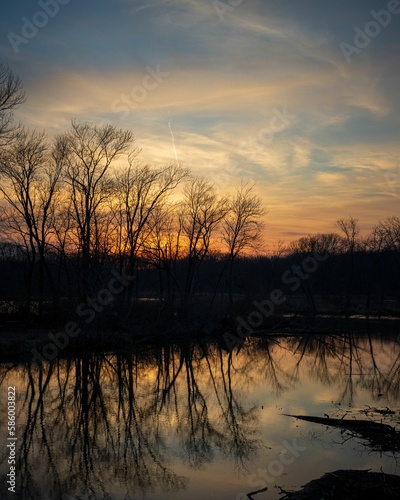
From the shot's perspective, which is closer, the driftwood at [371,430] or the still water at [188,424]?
the still water at [188,424]

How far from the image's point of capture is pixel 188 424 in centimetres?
1266

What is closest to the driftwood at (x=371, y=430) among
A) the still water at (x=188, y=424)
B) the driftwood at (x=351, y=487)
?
the still water at (x=188, y=424)

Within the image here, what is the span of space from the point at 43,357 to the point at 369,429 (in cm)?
1644

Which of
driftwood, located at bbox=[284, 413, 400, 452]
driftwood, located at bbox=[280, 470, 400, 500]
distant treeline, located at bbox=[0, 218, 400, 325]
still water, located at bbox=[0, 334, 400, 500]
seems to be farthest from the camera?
distant treeline, located at bbox=[0, 218, 400, 325]

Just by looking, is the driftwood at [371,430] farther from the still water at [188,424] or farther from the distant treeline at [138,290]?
the distant treeline at [138,290]

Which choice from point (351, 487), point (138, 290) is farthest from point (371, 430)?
point (138, 290)

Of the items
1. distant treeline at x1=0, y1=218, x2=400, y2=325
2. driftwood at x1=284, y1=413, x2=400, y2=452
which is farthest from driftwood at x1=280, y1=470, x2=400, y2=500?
distant treeline at x1=0, y1=218, x2=400, y2=325

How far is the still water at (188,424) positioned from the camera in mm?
8719

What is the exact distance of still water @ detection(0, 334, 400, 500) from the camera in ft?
28.6

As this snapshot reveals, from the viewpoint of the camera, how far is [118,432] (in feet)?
38.8

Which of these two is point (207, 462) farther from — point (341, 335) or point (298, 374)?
point (341, 335)

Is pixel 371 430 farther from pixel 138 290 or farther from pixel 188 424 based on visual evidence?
pixel 138 290

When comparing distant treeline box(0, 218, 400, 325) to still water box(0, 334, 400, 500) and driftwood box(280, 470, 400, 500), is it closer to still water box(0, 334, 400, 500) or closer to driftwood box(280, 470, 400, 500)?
still water box(0, 334, 400, 500)

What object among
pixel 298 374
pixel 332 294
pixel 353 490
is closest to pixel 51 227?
pixel 298 374
